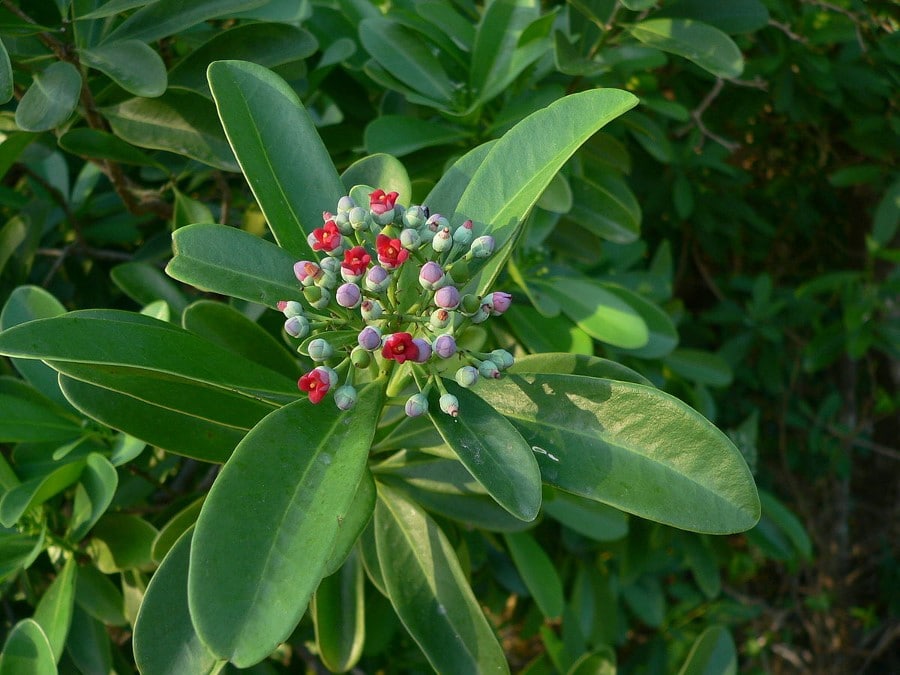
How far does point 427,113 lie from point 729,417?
3008mm

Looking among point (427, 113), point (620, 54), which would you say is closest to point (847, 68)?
point (620, 54)

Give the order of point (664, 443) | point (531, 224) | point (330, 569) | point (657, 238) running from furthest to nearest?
point (657, 238) < point (531, 224) < point (330, 569) < point (664, 443)

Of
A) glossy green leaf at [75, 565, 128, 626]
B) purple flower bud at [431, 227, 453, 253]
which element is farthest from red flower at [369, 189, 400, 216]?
glossy green leaf at [75, 565, 128, 626]

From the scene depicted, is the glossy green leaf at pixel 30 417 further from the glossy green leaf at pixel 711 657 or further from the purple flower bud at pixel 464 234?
the glossy green leaf at pixel 711 657

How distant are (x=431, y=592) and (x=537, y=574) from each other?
78 cm

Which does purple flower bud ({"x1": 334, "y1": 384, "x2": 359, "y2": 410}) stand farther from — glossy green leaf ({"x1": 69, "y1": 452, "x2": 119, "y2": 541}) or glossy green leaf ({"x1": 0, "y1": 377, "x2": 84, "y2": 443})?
glossy green leaf ({"x1": 0, "y1": 377, "x2": 84, "y2": 443})

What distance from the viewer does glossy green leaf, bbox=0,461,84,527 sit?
65.3 inches

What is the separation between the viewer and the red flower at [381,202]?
55.7 inches

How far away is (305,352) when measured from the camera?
1.43 metres

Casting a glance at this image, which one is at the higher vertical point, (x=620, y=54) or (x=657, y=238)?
(x=620, y=54)

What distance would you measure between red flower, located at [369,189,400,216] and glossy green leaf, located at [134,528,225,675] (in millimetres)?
692

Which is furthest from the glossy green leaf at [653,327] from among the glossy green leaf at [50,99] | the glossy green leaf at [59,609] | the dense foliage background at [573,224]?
the glossy green leaf at [59,609]

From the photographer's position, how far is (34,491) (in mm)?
1716

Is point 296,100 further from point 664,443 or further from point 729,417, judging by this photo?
point 729,417
